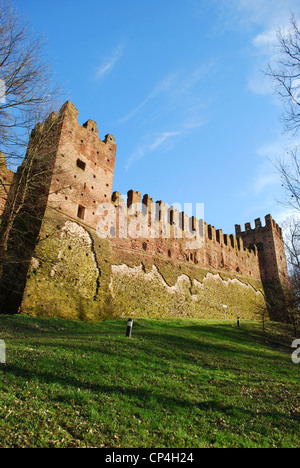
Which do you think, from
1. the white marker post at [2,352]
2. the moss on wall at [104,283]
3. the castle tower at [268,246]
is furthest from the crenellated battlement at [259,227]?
the white marker post at [2,352]

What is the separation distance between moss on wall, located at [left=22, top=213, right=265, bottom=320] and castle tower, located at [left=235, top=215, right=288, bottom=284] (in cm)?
1192

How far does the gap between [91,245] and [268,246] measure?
2801cm

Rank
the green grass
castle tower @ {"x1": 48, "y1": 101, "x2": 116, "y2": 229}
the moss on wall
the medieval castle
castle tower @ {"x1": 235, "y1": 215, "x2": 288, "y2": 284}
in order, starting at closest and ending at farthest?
the green grass, the medieval castle, the moss on wall, castle tower @ {"x1": 48, "y1": 101, "x2": 116, "y2": 229}, castle tower @ {"x1": 235, "y1": 215, "x2": 288, "y2": 284}

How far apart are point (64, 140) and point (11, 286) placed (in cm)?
825

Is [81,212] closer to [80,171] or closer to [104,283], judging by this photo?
[80,171]

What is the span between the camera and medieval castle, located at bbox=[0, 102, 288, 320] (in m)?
11.4

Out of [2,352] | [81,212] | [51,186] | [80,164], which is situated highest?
[80,164]

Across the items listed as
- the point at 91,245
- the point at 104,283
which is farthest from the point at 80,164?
the point at 104,283

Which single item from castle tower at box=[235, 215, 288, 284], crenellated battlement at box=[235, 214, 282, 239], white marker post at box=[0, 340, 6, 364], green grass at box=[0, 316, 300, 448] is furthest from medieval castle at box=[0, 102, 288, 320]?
crenellated battlement at box=[235, 214, 282, 239]

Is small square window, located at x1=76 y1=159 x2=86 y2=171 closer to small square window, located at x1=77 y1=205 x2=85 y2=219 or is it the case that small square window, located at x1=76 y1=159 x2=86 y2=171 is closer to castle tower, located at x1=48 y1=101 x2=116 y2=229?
castle tower, located at x1=48 y1=101 x2=116 y2=229

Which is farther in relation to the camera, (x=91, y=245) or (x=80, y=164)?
(x=80, y=164)

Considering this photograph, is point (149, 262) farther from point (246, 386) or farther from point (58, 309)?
point (246, 386)

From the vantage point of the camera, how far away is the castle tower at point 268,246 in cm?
3388

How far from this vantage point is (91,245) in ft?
47.9
